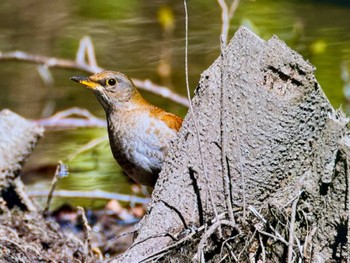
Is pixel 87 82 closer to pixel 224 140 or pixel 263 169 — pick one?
pixel 224 140

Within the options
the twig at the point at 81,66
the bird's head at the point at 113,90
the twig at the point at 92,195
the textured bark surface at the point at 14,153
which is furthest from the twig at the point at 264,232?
the twig at the point at 81,66

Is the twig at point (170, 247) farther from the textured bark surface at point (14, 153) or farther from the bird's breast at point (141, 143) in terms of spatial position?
the textured bark surface at point (14, 153)

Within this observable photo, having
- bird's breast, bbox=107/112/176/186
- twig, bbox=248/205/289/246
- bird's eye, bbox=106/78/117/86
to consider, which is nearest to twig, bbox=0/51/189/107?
bird's eye, bbox=106/78/117/86

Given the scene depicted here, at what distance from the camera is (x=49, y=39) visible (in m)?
11.2

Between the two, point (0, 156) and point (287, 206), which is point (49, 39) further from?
point (287, 206)

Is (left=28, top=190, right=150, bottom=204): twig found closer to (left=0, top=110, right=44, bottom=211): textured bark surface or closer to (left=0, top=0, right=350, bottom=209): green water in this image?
(left=0, top=0, right=350, bottom=209): green water

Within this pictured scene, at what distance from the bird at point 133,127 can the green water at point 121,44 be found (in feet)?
7.57

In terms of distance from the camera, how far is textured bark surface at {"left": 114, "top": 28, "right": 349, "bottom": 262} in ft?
13.0

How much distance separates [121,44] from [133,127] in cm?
587

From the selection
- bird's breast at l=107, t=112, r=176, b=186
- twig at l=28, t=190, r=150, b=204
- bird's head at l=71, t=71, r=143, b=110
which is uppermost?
bird's head at l=71, t=71, r=143, b=110

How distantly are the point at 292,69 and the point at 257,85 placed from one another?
0.18 meters

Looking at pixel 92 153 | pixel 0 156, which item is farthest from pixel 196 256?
pixel 92 153

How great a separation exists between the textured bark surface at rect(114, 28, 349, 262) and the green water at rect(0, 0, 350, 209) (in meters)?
3.63

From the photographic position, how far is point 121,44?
10.9 m
